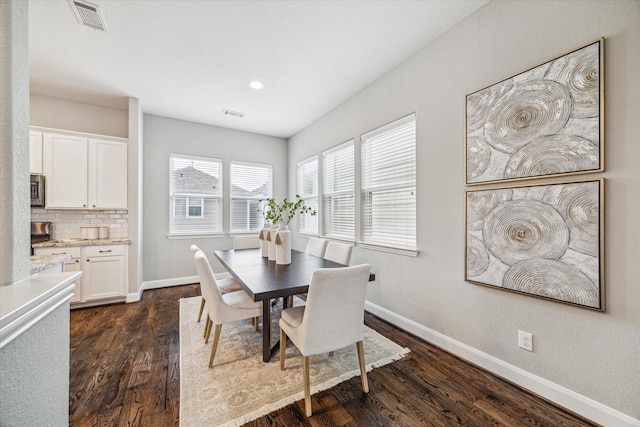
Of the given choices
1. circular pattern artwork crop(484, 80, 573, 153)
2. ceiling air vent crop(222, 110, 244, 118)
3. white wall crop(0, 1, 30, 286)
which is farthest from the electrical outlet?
ceiling air vent crop(222, 110, 244, 118)

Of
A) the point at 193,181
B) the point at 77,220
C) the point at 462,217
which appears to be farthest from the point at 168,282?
the point at 462,217

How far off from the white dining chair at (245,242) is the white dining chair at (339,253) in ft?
4.34

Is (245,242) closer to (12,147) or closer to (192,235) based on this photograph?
(192,235)

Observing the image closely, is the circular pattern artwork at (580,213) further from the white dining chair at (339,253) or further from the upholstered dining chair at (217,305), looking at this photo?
the upholstered dining chair at (217,305)

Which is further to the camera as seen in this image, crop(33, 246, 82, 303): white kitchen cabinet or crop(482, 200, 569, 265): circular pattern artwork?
crop(33, 246, 82, 303): white kitchen cabinet

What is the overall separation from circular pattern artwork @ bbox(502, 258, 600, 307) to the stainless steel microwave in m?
5.19

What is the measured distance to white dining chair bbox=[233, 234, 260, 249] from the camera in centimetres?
387

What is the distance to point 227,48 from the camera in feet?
8.59

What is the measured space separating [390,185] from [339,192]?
1.03 metres

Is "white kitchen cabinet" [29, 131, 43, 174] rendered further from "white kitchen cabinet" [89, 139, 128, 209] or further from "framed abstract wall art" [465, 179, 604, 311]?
"framed abstract wall art" [465, 179, 604, 311]

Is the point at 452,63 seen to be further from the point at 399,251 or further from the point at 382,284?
the point at 382,284

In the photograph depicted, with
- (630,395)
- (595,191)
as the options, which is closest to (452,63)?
(595,191)

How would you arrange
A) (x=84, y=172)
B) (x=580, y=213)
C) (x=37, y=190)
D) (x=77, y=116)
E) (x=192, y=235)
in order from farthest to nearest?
(x=192, y=235), (x=77, y=116), (x=84, y=172), (x=37, y=190), (x=580, y=213)

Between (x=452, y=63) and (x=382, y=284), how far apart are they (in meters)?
2.31
